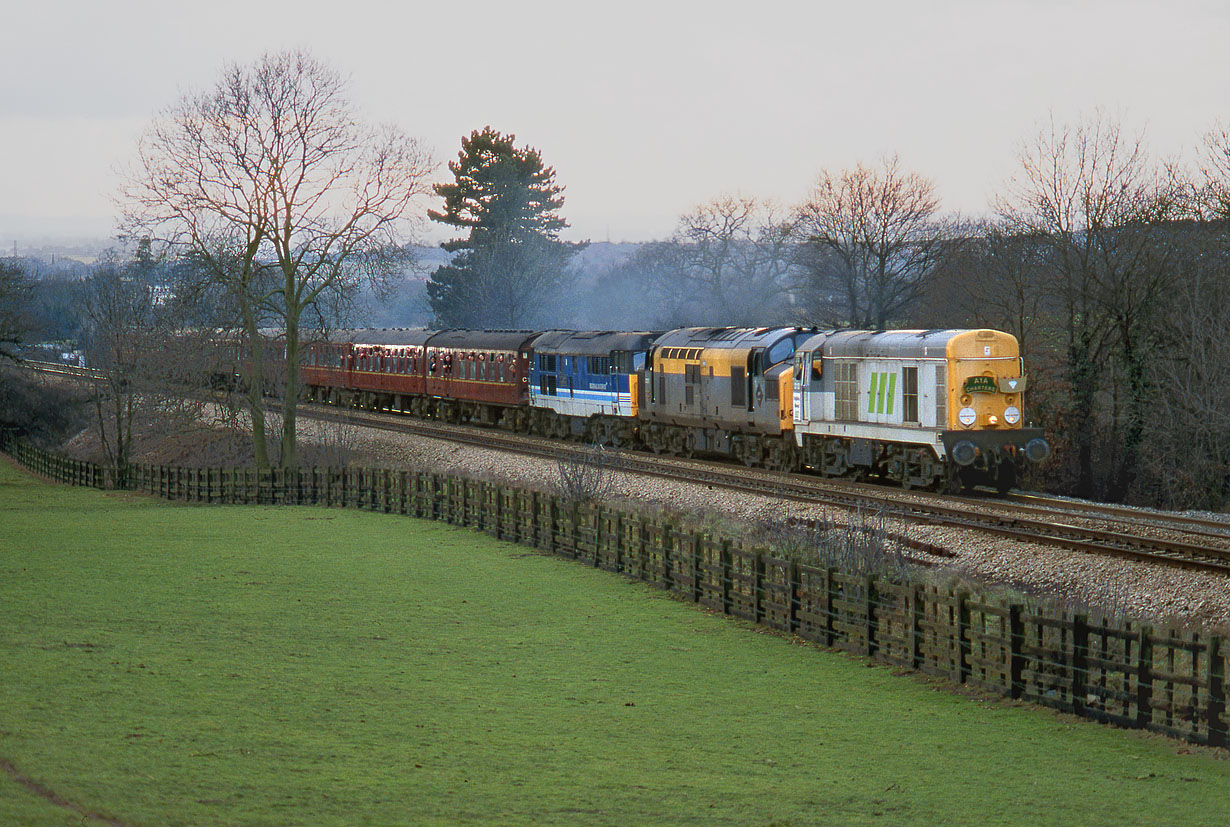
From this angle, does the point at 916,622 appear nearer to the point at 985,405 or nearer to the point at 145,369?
the point at 985,405

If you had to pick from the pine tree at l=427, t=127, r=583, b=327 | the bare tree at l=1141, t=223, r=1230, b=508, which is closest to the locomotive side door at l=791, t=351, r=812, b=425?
the bare tree at l=1141, t=223, r=1230, b=508

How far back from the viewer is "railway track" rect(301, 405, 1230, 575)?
67.2 ft

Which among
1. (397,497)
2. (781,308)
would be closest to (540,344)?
(397,497)

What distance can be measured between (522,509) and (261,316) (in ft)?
73.7

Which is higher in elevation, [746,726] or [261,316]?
[261,316]

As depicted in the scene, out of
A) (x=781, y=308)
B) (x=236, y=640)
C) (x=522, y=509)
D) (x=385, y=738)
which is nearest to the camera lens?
(x=385, y=738)

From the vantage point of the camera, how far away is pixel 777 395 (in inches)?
1302

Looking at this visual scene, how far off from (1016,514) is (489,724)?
16.5m

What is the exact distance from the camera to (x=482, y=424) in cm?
5350

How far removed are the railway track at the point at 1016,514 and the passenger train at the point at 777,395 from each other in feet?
3.51

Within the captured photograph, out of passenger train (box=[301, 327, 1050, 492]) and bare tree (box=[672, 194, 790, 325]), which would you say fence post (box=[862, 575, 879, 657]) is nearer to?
passenger train (box=[301, 327, 1050, 492])

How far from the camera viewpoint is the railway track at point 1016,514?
2047 centimetres

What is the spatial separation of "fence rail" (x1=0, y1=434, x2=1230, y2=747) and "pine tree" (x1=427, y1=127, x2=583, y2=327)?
71.1 m

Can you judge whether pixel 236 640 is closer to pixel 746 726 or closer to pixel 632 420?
pixel 746 726
